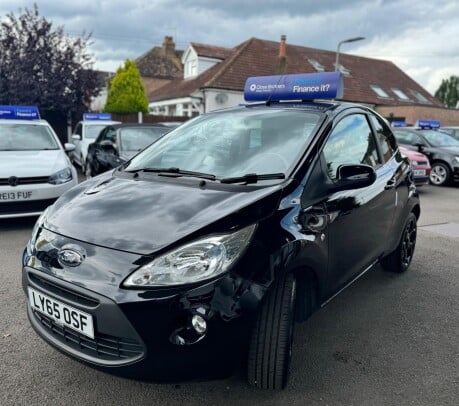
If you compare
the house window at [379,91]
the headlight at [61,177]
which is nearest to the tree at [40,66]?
the headlight at [61,177]

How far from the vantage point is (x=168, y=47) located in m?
41.4

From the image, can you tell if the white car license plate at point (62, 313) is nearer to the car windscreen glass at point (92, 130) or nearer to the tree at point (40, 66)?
the car windscreen glass at point (92, 130)

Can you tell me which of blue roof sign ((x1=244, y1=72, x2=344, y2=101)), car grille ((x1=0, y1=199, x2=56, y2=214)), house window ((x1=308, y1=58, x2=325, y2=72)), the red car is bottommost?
the red car

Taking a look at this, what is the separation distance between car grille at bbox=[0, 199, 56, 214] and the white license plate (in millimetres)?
61

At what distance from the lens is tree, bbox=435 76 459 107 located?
213 ft

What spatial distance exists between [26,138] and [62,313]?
17.9 ft

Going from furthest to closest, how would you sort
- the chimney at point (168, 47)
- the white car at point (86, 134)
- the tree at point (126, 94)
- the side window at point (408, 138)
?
the chimney at point (168, 47) → the tree at point (126, 94) → the white car at point (86, 134) → the side window at point (408, 138)

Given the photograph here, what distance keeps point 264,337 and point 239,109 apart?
1.99m

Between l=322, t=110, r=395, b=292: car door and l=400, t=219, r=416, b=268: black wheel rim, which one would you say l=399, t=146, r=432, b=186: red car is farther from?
l=322, t=110, r=395, b=292: car door

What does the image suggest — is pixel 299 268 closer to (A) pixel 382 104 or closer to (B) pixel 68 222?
(B) pixel 68 222

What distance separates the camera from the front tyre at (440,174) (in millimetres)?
10992

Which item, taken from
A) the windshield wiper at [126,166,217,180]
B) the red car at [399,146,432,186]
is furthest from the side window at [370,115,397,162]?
the red car at [399,146,432,186]

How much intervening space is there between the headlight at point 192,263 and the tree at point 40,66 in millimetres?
14108

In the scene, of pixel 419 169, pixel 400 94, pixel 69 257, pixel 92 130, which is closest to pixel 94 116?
pixel 92 130
